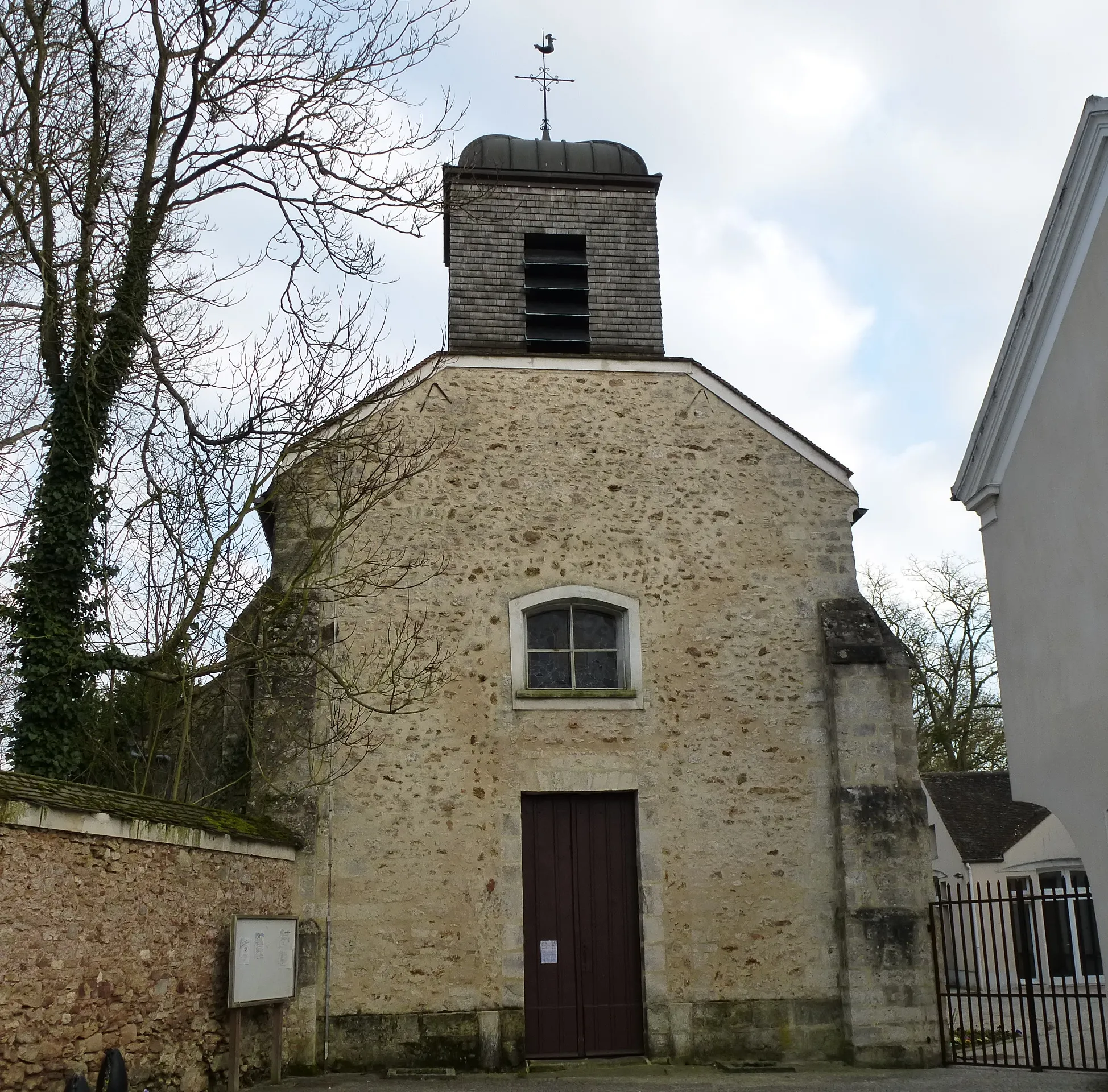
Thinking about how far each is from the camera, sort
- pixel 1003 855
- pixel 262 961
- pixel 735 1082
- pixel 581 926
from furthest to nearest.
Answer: pixel 1003 855 < pixel 581 926 < pixel 735 1082 < pixel 262 961

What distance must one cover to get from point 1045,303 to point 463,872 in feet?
21.8

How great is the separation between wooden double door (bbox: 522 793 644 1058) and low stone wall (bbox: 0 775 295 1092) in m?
2.56

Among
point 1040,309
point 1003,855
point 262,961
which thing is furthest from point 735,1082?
point 1003,855

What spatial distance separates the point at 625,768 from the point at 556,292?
5.43 metres

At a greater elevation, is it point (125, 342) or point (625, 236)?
point (625, 236)

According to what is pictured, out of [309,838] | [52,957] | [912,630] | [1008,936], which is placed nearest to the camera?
[52,957]

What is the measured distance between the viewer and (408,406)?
38.5 ft

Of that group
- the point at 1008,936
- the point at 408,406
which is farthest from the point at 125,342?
the point at 1008,936

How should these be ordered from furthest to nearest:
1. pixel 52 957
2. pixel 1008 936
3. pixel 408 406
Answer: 1. pixel 1008 936
2. pixel 408 406
3. pixel 52 957

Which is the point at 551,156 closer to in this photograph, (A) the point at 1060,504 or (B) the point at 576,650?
(B) the point at 576,650

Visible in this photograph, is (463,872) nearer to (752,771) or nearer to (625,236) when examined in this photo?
(752,771)

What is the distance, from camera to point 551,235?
43.3 ft

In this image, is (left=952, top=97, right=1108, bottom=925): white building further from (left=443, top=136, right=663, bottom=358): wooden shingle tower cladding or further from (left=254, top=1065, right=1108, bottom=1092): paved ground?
(left=443, top=136, right=663, bottom=358): wooden shingle tower cladding

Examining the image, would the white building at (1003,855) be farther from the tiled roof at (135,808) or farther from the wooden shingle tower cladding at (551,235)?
the tiled roof at (135,808)
